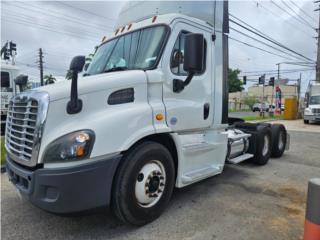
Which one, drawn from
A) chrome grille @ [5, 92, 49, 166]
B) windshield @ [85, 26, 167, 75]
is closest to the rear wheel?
windshield @ [85, 26, 167, 75]

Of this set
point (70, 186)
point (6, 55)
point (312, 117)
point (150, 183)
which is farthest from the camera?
point (312, 117)

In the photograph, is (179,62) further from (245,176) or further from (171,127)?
(245,176)

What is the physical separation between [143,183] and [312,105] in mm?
21251

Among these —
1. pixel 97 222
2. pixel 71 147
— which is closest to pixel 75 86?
pixel 71 147

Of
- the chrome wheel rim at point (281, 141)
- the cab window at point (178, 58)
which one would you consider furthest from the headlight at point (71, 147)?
the chrome wheel rim at point (281, 141)

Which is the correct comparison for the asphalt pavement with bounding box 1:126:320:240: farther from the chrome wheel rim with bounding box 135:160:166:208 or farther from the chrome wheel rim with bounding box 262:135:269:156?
the chrome wheel rim with bounding box 262:135:269:156

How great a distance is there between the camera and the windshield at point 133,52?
11.6ft

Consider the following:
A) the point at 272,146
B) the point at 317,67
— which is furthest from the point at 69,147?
the point at 317,67

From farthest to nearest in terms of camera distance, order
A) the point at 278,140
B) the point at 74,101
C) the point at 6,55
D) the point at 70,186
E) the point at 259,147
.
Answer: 1. the point at 6,55
2. the point at 278,140
3. the point at 259,147
4. the point at 74,101
5. the point at 70,186

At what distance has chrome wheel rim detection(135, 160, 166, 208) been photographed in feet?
10.5

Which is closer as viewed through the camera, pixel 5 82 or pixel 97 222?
pixel 97 222

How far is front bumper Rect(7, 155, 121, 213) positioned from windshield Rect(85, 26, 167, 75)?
4.52 feet

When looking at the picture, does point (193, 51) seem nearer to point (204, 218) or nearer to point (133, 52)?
point (133, 52)

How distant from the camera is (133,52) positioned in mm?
3715
